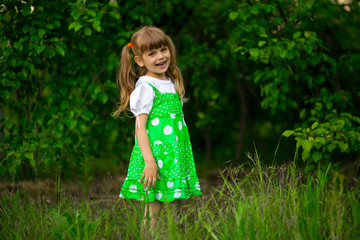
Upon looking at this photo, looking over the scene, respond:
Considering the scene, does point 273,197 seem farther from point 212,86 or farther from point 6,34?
point 212,86

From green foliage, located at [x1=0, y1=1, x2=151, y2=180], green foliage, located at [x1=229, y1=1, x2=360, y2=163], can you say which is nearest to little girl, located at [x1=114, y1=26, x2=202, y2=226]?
green foliage, located at [x1=0, y1=1, x2=151, y2=180]

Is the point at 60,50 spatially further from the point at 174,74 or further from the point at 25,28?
the point at 174,74

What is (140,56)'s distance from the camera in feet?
8.92

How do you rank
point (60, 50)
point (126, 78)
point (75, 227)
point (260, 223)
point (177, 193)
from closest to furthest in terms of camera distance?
point (260, 223)
point (75, 227)
point (177, 193)
point (126, 78)
point (60, 50)

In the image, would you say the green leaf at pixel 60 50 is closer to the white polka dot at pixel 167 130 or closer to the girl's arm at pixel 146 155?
the girl's arm at pixel 146 155

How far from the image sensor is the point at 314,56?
3.76 meters

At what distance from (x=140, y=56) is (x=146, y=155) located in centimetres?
66

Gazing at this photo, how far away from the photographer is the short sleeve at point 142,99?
257 cm

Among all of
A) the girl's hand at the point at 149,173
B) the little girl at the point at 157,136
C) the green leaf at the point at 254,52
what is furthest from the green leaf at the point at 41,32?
the green leaf at the point at 254,52

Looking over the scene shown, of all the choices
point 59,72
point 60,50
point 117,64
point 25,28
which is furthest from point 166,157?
point 59,72

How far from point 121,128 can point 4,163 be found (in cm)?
119

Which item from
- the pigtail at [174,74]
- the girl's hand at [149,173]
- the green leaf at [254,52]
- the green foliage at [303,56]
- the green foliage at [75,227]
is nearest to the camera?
the green foliage at [75,227]

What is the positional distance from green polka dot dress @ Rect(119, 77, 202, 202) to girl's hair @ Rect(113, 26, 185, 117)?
8.6 inches

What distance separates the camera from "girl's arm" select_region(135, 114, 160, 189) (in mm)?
2496
